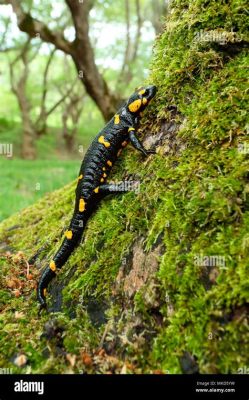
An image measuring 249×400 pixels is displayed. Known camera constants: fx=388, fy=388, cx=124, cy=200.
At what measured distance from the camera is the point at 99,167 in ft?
11.5

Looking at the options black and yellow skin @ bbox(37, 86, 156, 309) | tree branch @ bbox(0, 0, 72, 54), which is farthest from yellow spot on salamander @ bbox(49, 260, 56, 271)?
tree branch @ bbox(0, 0, 72, 54)

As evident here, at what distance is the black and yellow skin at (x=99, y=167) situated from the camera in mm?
3150

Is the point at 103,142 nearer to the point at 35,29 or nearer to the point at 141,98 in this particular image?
the point at 141,98

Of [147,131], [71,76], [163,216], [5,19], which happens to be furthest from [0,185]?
[71,76]

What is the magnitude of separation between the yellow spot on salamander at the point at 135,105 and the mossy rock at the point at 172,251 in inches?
4.3

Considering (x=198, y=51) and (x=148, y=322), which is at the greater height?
(x=198, y=51)

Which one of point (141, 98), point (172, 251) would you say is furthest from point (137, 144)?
point (172, 251)

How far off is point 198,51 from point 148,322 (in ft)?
6.70

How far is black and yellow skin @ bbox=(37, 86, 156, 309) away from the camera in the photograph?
315 centimetres

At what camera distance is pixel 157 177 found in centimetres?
285

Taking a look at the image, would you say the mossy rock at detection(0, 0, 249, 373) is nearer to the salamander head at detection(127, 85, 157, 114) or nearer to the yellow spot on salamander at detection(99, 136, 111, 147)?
the salamander head at detection(127, 85, 157, 114)
